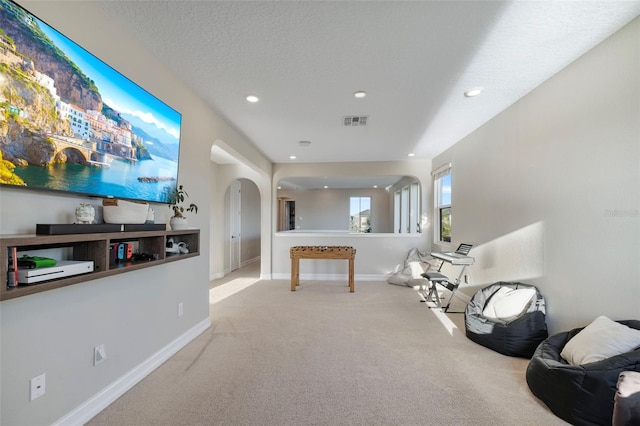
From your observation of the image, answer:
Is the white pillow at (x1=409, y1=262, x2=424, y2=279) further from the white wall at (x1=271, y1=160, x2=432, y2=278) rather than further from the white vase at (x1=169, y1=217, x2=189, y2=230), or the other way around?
the white vase at (x1=169, y1=217, x2=189, y2=230)

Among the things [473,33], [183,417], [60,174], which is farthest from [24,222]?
[473,33]

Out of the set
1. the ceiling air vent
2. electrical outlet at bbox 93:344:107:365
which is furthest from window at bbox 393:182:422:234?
electrical outlet at bbox 93:344:107:365

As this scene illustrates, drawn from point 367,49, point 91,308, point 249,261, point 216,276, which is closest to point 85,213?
point 91,308

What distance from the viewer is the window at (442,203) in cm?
510

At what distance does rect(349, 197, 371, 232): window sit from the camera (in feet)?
36.7

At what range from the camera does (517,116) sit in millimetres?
2941

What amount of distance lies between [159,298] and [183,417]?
0.98m

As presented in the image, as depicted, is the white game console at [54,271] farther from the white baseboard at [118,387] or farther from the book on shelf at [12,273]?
the white baseboard at [118,387]

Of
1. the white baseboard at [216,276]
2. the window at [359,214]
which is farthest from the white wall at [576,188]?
the window at [359,214]

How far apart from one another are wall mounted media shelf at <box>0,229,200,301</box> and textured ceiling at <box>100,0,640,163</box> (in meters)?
1.44

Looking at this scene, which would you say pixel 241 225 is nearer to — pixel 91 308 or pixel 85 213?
pixel 91 308

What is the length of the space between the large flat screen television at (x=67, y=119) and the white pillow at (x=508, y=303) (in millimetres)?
3494

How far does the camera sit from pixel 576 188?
7.26ft

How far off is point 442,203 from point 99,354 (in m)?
5.47
